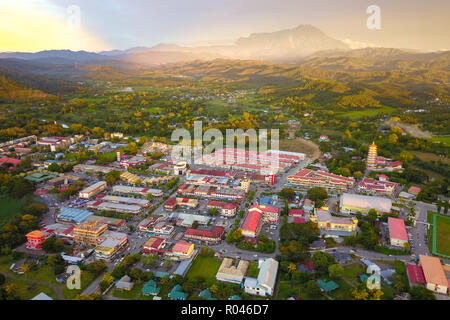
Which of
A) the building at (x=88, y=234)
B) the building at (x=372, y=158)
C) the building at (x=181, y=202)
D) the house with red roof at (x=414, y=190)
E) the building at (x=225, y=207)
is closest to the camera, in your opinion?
the building at (x=88, y=234)

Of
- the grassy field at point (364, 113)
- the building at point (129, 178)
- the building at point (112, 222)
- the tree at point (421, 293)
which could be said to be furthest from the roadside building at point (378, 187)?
the grassy field at point (364, 113)

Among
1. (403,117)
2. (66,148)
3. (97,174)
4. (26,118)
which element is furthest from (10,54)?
(403,117)

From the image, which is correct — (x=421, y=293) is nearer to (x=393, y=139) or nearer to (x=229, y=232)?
(x=229, y=232)

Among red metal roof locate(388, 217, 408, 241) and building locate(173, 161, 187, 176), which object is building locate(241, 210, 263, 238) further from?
building locate(173, 161, 187, 176)

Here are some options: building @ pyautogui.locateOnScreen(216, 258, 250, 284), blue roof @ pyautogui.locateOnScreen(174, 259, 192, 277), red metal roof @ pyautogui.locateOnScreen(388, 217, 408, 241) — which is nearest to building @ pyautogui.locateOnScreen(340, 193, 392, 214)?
red metal roof @ pyautogui.locateOnScreen(388, 217, 408, 241)

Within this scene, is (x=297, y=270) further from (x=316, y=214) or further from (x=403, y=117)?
(x=403, y=117)

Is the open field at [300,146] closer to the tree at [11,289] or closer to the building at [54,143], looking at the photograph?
the building at [54,143]

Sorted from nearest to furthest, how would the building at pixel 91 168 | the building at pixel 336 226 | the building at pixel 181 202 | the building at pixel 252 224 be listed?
the building at pixel 252 224
the building at pixel 336 226
the building at pixel 181 202
the building at pixel 91 168
